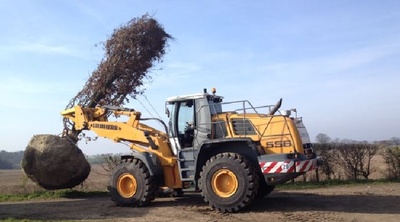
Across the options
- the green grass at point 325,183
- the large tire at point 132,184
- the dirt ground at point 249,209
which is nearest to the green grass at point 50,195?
the dirt ground at point 249,209

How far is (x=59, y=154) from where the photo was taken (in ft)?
41.7

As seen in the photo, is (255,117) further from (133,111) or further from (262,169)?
(133,111)

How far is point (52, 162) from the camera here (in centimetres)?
1261

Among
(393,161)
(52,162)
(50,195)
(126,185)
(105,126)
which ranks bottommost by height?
(50,195)

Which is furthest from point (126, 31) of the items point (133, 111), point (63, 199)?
point (63, 199)

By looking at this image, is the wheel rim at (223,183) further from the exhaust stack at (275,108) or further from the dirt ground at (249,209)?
the exhaust stack at (275,108)

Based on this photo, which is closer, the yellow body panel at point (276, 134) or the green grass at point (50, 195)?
the yellow body panel at point (276, 134)

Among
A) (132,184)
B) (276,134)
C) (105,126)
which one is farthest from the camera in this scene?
(105,126)

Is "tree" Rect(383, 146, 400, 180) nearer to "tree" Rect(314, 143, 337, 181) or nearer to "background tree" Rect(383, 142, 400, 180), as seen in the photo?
"background tree" Rect(383, 142, 400, 180)

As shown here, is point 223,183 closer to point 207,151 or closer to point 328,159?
point 207,151

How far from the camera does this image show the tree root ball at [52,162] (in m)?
12.6

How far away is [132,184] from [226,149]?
2818 millimetres

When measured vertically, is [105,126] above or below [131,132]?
Result: above

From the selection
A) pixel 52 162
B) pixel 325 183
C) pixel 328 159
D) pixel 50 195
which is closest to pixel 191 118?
pixel 52 162
